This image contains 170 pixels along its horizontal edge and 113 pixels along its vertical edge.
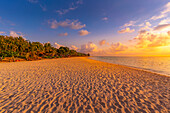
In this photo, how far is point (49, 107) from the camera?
12.1ft

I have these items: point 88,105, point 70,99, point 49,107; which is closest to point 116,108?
point 88,105

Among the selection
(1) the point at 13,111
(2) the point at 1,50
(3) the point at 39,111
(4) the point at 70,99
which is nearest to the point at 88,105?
(4) the point at 70,99

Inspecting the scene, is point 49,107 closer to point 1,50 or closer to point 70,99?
point 70,99

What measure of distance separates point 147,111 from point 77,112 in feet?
11.4

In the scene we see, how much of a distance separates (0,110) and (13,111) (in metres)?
0.65

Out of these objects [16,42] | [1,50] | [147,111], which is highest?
[16,42]

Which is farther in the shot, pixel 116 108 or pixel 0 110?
pixel 116 108

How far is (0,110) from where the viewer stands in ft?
11.2

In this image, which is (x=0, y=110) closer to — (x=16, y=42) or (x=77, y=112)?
(x=77, y=112)

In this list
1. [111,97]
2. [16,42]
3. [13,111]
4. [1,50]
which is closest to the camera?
[13,111]

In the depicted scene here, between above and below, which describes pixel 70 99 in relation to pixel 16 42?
below

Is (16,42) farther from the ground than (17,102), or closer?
farther from the ground

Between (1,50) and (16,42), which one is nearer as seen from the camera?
(1,50)

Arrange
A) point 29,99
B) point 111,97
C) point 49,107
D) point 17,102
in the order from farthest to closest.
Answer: point 111,97 → point 29,99 → point 17,102 → point 49,107
